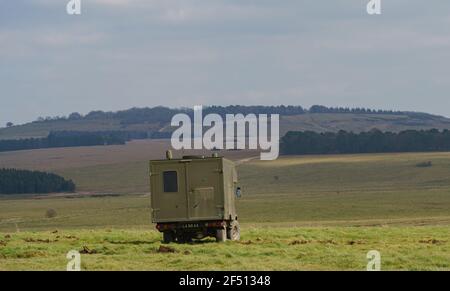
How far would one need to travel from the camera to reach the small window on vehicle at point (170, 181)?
106 feet

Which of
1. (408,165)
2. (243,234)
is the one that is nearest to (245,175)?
(408,165)

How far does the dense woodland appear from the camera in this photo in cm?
14312

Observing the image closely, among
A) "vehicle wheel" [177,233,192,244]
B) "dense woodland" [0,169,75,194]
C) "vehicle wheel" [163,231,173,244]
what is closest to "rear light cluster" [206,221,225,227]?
"vehicle wheel" [177,233,192,244]

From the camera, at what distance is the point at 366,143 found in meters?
173

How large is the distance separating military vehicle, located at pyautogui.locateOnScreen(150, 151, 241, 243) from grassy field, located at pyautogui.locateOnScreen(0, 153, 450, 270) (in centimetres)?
77

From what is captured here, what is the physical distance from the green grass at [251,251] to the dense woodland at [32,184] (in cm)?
10918

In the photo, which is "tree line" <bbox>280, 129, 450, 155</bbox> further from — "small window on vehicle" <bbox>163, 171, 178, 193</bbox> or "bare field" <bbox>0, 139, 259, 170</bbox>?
"small window on vehicle" <bbox>163, 171, 178, 193</bbox>

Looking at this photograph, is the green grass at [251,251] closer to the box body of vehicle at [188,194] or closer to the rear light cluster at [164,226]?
the rear light cluster at [164,226]

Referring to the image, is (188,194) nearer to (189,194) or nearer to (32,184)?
(189,194)

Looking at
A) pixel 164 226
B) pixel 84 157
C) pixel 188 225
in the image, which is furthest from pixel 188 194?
pixel 84 157

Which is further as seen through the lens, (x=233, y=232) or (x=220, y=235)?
(x=233, y=232)

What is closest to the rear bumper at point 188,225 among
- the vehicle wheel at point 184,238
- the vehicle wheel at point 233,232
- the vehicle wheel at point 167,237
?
the vehicle wheel at point 167,237

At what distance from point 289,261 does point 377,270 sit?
3.04 m

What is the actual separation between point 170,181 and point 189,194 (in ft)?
2.33
